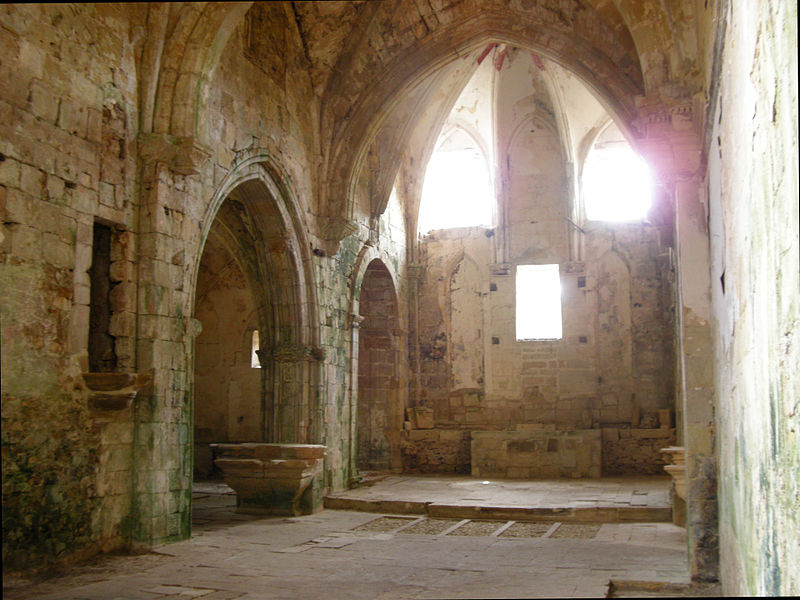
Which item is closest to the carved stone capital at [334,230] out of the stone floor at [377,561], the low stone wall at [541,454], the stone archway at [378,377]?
the stone archway at [378,377]

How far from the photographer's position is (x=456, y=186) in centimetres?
1633

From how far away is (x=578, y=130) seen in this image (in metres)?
15.2

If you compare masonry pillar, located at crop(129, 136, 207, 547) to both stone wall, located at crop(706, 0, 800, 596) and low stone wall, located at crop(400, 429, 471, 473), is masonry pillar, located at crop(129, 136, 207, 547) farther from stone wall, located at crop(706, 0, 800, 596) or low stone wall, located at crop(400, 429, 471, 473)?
low stone wall, located at crop(400, 429, 471, 473)

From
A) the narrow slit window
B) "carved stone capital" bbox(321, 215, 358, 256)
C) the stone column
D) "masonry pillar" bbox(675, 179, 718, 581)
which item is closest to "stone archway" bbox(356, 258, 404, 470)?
the narrow slit window

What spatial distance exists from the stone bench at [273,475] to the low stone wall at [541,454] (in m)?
4.75

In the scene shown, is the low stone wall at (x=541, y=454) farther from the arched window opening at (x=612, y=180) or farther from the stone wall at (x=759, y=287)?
the stone wall at (x=759, y=287)

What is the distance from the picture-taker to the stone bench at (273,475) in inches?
352

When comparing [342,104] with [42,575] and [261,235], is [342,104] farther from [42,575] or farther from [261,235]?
[42,575]

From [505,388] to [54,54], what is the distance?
10611mm

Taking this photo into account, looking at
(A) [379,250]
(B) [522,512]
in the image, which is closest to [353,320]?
(A) [379,250]

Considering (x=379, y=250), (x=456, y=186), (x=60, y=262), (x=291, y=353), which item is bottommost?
(x=291, y=353)

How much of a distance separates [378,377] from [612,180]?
5889 millimetres

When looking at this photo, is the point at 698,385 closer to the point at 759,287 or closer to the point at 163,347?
the point at 759,287

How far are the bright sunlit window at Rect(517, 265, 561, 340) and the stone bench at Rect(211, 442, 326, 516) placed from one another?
6809 mm
